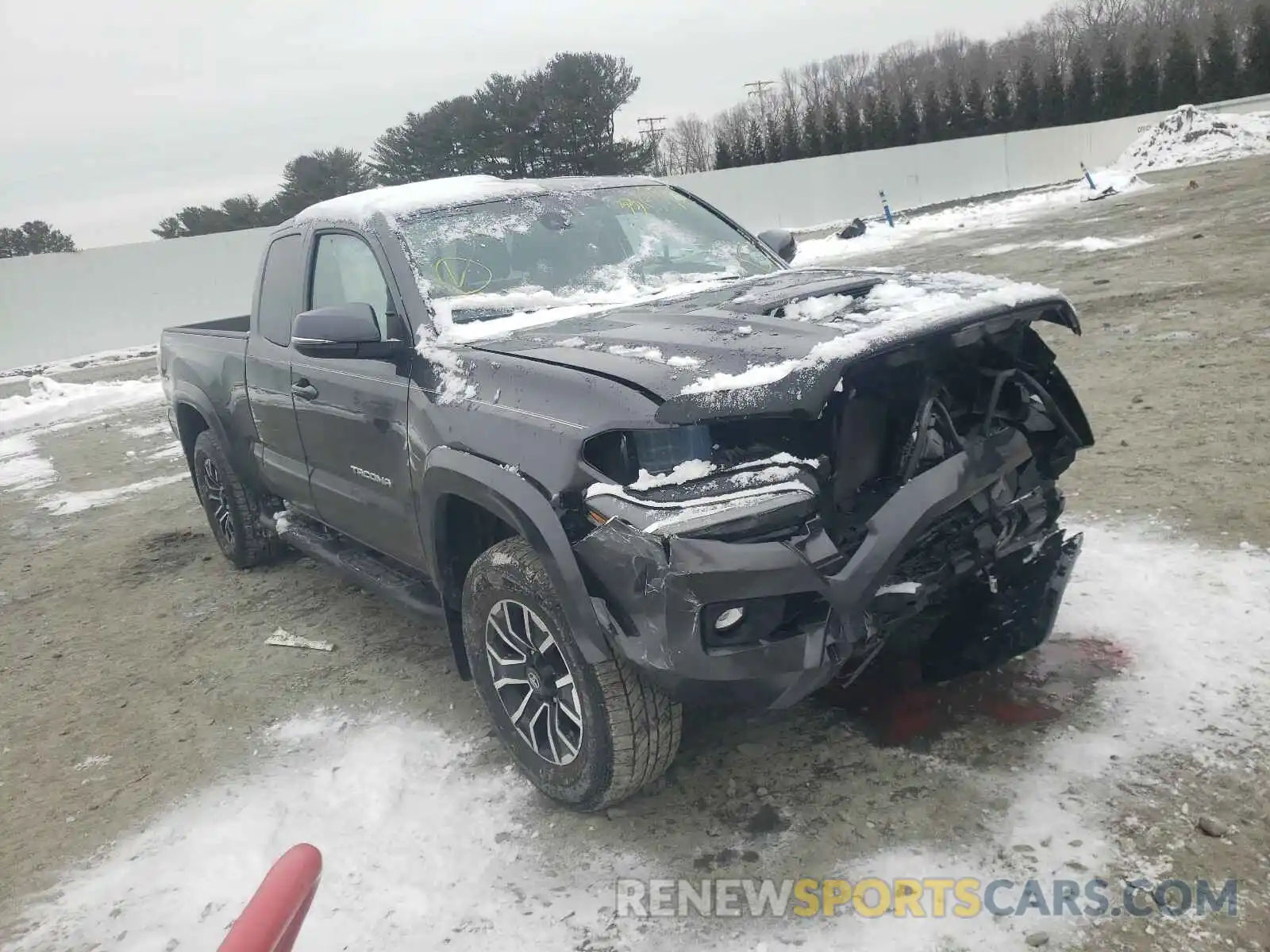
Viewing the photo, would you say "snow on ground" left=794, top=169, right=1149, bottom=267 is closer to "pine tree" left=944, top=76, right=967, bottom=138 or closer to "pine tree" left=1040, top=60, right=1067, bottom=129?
"pine tree" left=1040, top=60, right=1067, bottom=129

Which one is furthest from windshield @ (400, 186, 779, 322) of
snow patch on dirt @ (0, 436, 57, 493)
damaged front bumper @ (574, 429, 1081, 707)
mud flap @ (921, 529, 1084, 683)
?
snow patch on dirt @ (0, 436, 57, 493)

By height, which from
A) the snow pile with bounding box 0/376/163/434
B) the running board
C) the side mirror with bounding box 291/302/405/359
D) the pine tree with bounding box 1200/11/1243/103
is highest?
the pine tree with bounding box 1200/11/1243/103

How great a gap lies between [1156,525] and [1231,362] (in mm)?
3008

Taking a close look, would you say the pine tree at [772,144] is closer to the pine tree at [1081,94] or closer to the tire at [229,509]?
the pine tree at [1081,94]

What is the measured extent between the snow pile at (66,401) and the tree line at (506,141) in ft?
95.9

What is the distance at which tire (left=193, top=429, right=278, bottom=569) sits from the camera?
17.5 feet

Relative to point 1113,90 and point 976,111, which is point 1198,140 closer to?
point 1113,90

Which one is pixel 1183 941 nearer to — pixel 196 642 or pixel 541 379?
pixel 541 379

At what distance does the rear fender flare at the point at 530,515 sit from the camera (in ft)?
8.27

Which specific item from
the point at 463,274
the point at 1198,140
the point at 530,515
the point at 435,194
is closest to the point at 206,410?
the point at 435,194

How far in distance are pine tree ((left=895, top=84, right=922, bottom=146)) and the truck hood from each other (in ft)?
152

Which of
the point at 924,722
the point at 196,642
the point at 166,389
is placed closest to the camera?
the point at 924,722

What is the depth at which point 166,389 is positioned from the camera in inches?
234

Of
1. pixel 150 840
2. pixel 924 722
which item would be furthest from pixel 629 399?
pixel 150 840
